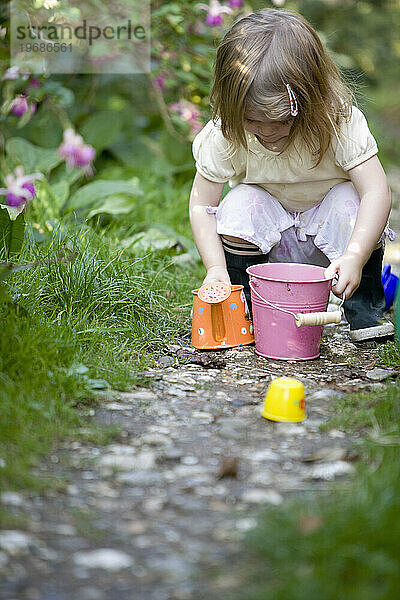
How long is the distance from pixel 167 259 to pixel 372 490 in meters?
1.81

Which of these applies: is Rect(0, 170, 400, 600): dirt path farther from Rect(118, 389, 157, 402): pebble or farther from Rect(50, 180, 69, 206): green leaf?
Rect(50, 180, 69, 206): green leaf

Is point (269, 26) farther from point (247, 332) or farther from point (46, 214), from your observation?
point (46, 214)

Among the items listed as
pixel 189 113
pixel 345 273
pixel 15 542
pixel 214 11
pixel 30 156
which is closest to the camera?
pixel 15 542

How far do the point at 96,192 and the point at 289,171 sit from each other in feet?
3.95

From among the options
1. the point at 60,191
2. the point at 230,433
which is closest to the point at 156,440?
the point at 230,433

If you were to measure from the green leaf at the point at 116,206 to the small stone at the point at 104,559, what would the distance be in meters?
2.15

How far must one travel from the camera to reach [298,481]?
5.20ft

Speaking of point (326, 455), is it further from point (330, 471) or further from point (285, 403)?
point (285, 403)

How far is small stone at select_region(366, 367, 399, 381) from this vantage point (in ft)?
7.14

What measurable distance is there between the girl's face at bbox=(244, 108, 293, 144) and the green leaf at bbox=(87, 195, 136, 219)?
112cm

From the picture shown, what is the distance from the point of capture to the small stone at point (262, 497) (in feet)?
4.93

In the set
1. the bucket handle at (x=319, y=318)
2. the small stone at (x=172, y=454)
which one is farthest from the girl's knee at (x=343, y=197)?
the small stone at (x=172, y=454)

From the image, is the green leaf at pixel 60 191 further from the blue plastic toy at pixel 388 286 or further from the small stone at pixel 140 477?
the small stone at pixel 140 477

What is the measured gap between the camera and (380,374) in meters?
2.21
